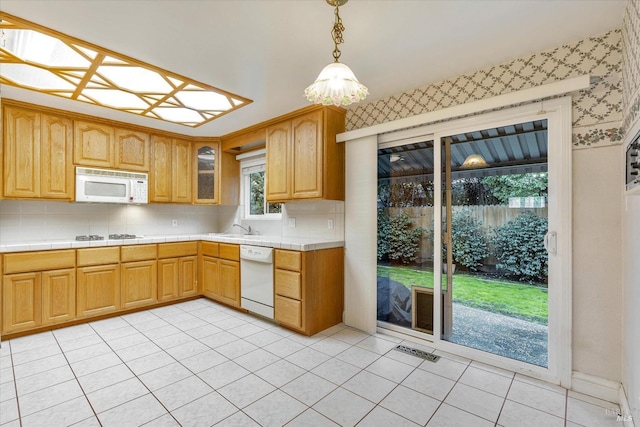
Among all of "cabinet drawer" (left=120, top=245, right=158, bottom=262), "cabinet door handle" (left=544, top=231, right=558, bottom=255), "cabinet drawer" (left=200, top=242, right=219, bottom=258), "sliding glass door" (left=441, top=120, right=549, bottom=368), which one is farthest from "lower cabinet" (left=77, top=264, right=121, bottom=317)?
"cabinet door handle" (left=544, top=231, right=558, bottom=255)

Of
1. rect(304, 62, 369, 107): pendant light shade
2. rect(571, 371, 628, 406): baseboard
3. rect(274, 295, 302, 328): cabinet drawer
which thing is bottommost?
rect(571, 371, 628, 406): baseboard

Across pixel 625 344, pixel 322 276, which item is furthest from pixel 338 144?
pixel 625 344

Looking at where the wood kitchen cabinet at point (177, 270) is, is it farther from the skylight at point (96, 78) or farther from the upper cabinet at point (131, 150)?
the skylight at point (96, 78)

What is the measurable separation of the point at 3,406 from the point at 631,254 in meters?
3.72

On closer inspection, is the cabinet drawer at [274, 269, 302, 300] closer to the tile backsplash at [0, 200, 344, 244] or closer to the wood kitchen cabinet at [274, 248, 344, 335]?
the wood kitchen cabinet at [274, 248, 344, 335]

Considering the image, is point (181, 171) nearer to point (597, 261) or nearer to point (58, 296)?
point (58, 296)

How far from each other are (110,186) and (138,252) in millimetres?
854

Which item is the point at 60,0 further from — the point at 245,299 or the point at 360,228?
the point at 245,299

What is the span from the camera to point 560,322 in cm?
207

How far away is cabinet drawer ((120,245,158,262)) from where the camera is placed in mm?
3518

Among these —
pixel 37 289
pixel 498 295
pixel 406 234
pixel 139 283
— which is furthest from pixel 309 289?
pixel 37 289

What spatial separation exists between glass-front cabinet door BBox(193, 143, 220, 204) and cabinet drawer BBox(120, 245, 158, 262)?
3.16 feet

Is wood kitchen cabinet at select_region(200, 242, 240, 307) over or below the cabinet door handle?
below

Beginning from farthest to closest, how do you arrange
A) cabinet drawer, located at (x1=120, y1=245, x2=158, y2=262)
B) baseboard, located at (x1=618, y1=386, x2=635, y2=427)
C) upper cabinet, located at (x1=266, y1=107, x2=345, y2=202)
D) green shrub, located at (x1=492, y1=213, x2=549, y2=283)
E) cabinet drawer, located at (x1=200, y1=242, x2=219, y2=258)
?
cabinet drawer, located at (x1=200, y1=242, x2=219, y2=258), cabinet drawer, located at (x1=120, y1=245, x2=158, y2=262), upper cabinet, located at (x1=266, y1=107, x2=345, y2=202), green shrub, located at (x1=492, y1=213, x2=549, y2=283), baseboard, located at (x1=618, y1=386, x2=635, y2=427)
